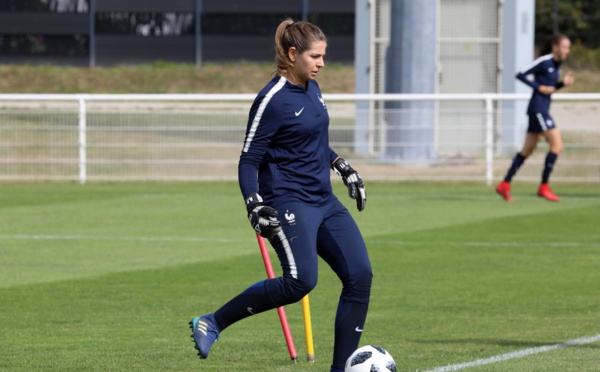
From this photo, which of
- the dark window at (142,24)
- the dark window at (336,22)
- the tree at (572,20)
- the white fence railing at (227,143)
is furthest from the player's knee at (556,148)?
the dark window at (142,24)

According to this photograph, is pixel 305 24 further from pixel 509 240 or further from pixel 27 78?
pixel 27 78

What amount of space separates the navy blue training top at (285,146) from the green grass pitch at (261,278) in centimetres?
131

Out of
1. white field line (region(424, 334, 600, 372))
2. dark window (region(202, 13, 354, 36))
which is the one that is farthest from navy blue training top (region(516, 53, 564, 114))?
dark window (region(202, 13, 354, 36))

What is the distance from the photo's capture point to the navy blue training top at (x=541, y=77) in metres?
18.5

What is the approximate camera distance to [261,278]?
12156 mm

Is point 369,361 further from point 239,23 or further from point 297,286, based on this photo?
point 239,23

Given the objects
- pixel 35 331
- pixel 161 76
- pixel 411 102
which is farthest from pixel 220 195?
pixel 161 76

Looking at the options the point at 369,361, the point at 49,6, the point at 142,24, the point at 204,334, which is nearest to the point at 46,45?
the point at 49,6

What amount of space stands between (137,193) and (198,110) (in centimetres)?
321

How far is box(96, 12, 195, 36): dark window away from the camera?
5025 cm

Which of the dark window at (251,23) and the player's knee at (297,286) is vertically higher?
the dark window at (251,23)

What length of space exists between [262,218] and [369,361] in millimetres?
899

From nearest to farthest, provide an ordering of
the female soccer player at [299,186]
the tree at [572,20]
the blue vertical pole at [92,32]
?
1. the female soccer player at [299,186]
2. the tree at [572,20]
3. the blue vertical pole at [92,32]

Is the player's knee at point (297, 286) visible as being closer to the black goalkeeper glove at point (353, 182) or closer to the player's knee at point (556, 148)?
the black goalkeeper glove at point (353, 182)
